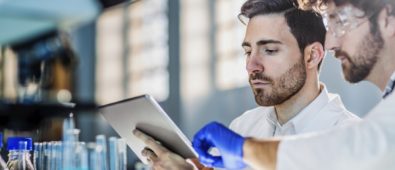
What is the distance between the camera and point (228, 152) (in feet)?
4.72

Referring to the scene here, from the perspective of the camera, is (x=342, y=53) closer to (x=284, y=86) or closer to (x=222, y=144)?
(x=284, y=86)

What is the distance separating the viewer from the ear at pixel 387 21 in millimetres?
1488

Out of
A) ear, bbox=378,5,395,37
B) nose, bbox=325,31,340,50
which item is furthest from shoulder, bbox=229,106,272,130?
ear, bbox=378,5,395,37

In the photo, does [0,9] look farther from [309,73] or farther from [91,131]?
[309,73]

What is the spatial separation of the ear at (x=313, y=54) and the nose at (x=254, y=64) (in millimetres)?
127

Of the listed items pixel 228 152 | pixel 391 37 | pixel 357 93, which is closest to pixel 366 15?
pixel 391 37

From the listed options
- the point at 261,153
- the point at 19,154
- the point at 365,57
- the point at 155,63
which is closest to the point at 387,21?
the point at 365,57

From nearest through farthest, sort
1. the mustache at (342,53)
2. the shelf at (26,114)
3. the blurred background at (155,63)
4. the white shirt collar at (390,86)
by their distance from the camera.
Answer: the white shirt collar at (390,86)
the mustache at (342,53)
the blurred background at (155,63)
the shelf at (26,114)

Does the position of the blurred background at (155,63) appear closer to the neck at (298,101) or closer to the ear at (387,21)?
the neck at (298,101)

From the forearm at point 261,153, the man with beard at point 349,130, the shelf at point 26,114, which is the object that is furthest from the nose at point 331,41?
the shelf at point 26,114

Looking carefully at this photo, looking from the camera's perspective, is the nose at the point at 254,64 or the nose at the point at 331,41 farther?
the nose at the point at 254,64

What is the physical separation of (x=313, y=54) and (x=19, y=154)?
0.92 meters

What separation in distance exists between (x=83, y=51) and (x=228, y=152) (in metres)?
6.12

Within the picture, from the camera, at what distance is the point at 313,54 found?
1738 millimetres
